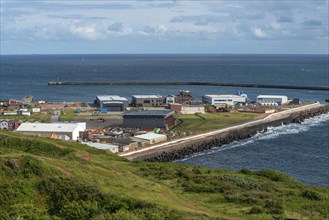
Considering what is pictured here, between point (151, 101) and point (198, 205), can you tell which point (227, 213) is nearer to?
point (198, 205)

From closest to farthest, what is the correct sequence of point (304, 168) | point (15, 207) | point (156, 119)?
point (15, 207) → point (304, 168) → point (156, 119)

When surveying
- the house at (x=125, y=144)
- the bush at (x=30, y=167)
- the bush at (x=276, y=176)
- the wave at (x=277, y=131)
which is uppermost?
the bush at (x=30, y=167)

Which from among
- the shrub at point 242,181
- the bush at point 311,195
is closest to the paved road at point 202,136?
the shrub at point 242,181

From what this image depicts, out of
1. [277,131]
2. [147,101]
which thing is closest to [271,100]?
[147,101]

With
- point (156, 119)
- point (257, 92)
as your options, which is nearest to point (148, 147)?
point (156, 119)

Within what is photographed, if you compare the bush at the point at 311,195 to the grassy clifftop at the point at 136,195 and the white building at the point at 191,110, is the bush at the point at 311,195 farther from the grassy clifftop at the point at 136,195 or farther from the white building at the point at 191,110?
the white building at the point at 191,110

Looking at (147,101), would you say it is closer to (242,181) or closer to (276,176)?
(276,176)
